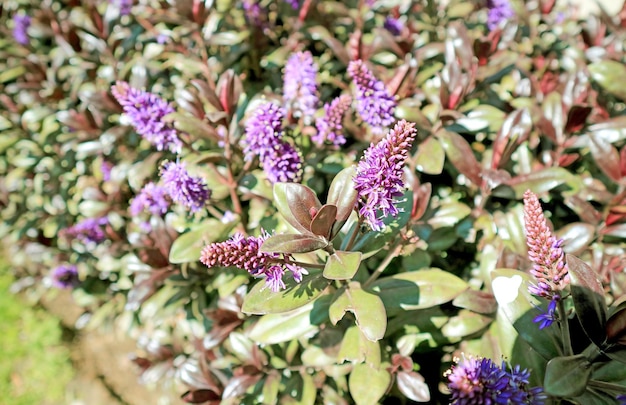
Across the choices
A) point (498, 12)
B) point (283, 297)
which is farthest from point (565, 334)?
point (498, 12)

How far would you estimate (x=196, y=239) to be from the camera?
70.4 inches

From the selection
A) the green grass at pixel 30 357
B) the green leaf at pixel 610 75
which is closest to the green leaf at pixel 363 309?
the green leaf at pixel 610 75

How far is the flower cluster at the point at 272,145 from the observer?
1.53m

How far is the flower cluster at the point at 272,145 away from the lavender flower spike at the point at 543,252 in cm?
79

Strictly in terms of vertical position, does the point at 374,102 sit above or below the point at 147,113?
above

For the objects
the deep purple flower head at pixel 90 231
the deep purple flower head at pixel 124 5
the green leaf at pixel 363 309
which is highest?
the deep purple flower head at pixel 124 5

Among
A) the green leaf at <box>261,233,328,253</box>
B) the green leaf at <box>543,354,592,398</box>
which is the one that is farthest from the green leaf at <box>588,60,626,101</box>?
the green leaf at <box>261,233,328,253</box>

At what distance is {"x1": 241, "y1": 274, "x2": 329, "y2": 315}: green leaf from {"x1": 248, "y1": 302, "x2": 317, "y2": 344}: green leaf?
267 millimetres

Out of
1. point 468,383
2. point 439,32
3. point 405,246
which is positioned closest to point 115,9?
point 439,32

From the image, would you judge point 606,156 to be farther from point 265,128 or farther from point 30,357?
point 30,357

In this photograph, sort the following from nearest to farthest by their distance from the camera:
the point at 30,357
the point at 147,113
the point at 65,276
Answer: the point at 147,113 → the point at 65,276 → the point at 30,357

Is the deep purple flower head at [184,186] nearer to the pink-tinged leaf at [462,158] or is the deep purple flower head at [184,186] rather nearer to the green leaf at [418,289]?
the green leaf at [418,289]

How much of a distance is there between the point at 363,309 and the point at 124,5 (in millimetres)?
2317

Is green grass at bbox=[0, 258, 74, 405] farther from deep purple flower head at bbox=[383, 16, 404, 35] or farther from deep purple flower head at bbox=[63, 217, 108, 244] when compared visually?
deep purple flower head at bbox=[383, 16, 404, 35]
